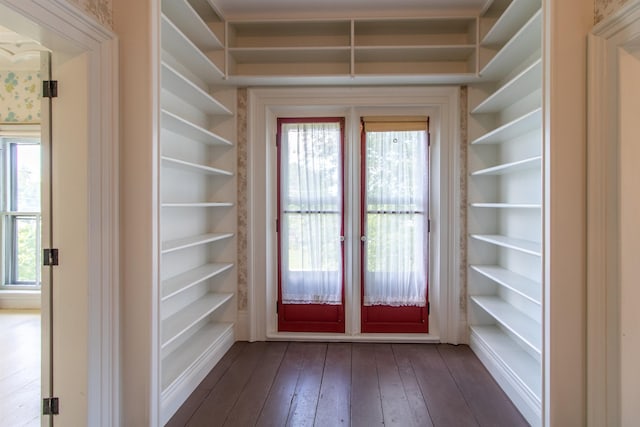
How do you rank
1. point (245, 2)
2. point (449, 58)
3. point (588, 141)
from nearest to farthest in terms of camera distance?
point (588, 141)
point (245, 2)
point (449, 58)

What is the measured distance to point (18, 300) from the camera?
4.27 m

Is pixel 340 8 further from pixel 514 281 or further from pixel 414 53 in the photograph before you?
pixel 514 281

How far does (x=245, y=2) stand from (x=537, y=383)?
11.0ft

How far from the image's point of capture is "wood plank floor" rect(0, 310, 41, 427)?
82.9 inches

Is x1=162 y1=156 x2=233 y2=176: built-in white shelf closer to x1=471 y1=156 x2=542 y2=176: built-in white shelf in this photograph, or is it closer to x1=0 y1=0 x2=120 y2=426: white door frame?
x1=0 y1=0 x2=120 y2=426: white door frame

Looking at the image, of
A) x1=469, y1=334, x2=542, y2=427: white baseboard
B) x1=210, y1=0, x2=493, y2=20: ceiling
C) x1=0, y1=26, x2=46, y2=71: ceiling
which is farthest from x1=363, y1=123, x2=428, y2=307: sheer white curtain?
x1=0, y1=26, x2=46, y2=71: ceiling

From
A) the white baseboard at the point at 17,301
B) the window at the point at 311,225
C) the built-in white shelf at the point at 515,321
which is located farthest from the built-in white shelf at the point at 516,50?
the white baseboard at the point at 17,301

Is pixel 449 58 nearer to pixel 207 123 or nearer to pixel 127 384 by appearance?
pixel 207 123

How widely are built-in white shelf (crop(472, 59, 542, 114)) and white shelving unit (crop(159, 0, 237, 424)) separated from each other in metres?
2.13

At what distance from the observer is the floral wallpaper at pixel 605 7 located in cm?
159

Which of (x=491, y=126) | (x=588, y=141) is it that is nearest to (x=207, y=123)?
(x=491, y=126)

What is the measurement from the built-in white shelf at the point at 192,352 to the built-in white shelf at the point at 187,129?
1.56 meters

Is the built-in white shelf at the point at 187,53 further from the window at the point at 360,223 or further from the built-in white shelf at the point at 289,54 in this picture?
the window at the point at 360,223

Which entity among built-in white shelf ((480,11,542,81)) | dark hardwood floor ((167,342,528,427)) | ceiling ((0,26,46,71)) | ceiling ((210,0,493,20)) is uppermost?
ceiling ((210,0,493,20))
